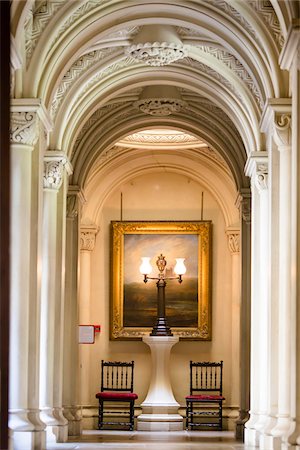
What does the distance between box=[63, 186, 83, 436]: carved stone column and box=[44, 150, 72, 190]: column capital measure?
3004 mm

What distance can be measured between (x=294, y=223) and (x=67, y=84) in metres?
6.90

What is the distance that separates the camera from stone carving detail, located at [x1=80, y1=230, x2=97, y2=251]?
26266 mm

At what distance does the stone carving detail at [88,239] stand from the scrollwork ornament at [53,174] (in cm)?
844

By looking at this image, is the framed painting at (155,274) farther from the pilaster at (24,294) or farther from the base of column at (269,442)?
the pilaster at (24,294)

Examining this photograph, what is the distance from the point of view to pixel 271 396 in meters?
14.8

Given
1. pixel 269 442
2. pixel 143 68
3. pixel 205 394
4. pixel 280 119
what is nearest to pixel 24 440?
pixel 269 442

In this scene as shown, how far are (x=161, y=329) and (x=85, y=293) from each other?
1981 millimetres

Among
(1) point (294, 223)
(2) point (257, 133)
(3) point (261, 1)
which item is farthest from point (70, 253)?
(1) point (294, 223)

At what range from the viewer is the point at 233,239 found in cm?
2623

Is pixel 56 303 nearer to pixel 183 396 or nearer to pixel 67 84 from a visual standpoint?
pixel 67 84

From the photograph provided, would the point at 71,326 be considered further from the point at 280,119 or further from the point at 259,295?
the point at 280,119

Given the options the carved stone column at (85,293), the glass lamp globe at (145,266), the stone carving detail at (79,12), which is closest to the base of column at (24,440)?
the stone carving detail at (79,12)

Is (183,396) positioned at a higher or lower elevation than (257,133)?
lower

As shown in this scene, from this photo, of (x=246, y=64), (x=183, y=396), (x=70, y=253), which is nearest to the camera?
(x=246, y=64)
